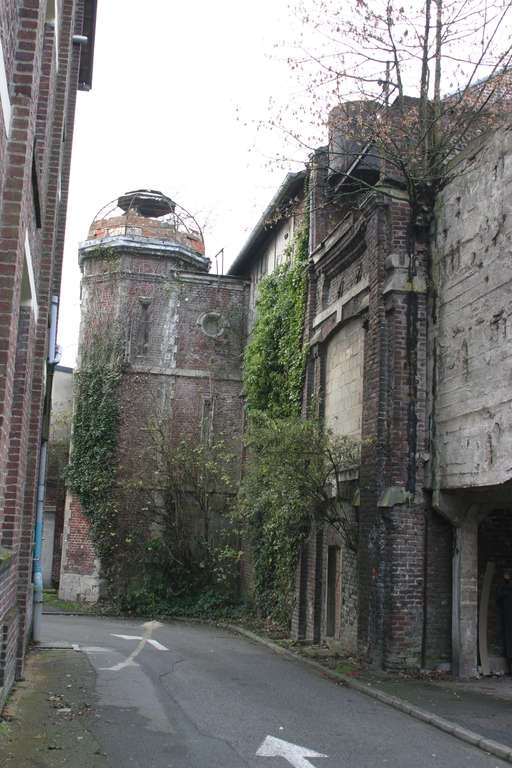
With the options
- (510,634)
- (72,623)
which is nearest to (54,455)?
(72,623)

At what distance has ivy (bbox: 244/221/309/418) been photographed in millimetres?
17500

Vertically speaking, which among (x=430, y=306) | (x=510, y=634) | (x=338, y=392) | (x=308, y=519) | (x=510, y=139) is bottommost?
(x=510, y=634)

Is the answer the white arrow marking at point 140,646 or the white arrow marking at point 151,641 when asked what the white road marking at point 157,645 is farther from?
the white arrow marking at point 140,646

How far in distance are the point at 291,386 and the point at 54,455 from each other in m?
13.6

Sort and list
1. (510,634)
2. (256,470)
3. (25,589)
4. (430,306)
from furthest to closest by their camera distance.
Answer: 1. (256,470)
2. (430,306)
3. (510,634)
4. (25,589)

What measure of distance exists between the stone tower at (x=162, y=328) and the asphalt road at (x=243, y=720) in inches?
432

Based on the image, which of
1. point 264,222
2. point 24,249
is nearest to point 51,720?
point 24,249

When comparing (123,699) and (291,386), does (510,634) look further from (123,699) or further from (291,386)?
(291,386)

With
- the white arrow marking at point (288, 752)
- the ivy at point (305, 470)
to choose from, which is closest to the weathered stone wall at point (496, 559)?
the ivy at point (305, 470)

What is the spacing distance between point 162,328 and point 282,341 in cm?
670

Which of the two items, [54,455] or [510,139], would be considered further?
[54,455]

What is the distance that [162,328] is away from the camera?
24.2m

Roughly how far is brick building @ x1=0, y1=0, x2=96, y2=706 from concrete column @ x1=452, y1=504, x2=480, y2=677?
6173mm

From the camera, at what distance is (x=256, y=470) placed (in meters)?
13.2
